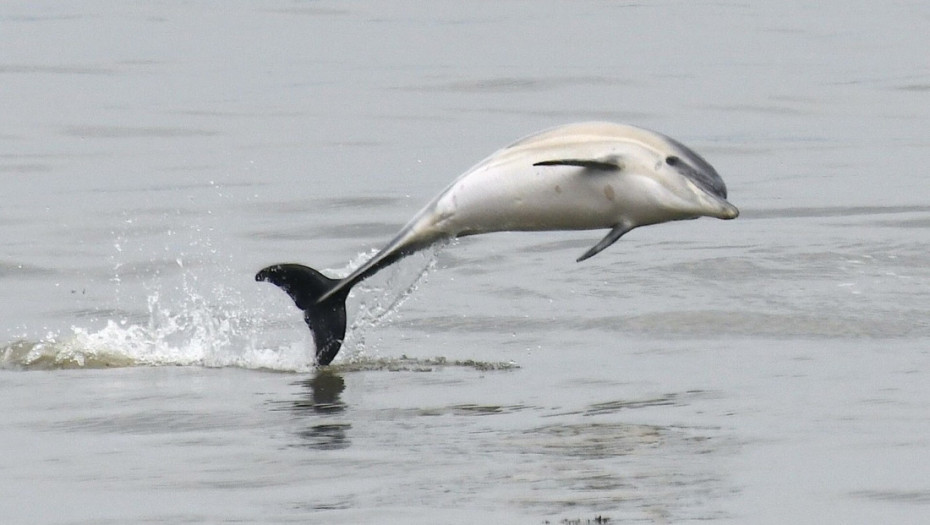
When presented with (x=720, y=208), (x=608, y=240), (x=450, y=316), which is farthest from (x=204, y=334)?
(x=720, y=208)

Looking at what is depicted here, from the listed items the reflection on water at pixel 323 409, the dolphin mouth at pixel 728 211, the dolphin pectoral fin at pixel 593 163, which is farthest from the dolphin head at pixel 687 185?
the reflection on water at pixel 323 409

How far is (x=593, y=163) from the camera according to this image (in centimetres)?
848

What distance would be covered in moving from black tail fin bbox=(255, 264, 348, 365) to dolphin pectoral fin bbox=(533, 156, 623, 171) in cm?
171

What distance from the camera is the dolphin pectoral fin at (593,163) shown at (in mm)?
8430

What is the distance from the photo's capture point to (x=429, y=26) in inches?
1516

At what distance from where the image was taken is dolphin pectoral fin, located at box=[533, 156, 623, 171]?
8.43 m

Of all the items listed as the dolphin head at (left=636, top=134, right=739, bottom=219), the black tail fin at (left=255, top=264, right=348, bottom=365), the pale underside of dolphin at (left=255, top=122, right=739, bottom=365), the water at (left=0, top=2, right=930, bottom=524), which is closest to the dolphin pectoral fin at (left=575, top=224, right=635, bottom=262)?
the pale underside of dolphin at (left=255, top=122, right=739, bottom=365)

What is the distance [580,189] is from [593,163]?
0.27 m

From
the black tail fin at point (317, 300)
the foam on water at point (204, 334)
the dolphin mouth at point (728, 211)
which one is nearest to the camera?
the dolphin mouth at point (728, 211)

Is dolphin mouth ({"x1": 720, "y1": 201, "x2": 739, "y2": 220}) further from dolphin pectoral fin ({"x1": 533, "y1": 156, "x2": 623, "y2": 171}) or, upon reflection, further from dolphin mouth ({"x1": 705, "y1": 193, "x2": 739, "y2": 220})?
dolphin pectoral fin ({"x1": 533, "y1": 156, "x2": 623, "y2": 171})

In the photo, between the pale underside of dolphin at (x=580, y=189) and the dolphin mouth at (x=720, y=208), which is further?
the pale underside of dolphin at (x=580, y=189)

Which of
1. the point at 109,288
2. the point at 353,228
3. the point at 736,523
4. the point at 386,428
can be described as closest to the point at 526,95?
the point at 353,228

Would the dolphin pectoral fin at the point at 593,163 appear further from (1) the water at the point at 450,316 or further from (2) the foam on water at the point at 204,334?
(2) the foam on water at the point at 204,334

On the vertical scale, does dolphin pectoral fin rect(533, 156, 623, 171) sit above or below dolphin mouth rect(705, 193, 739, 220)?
above
